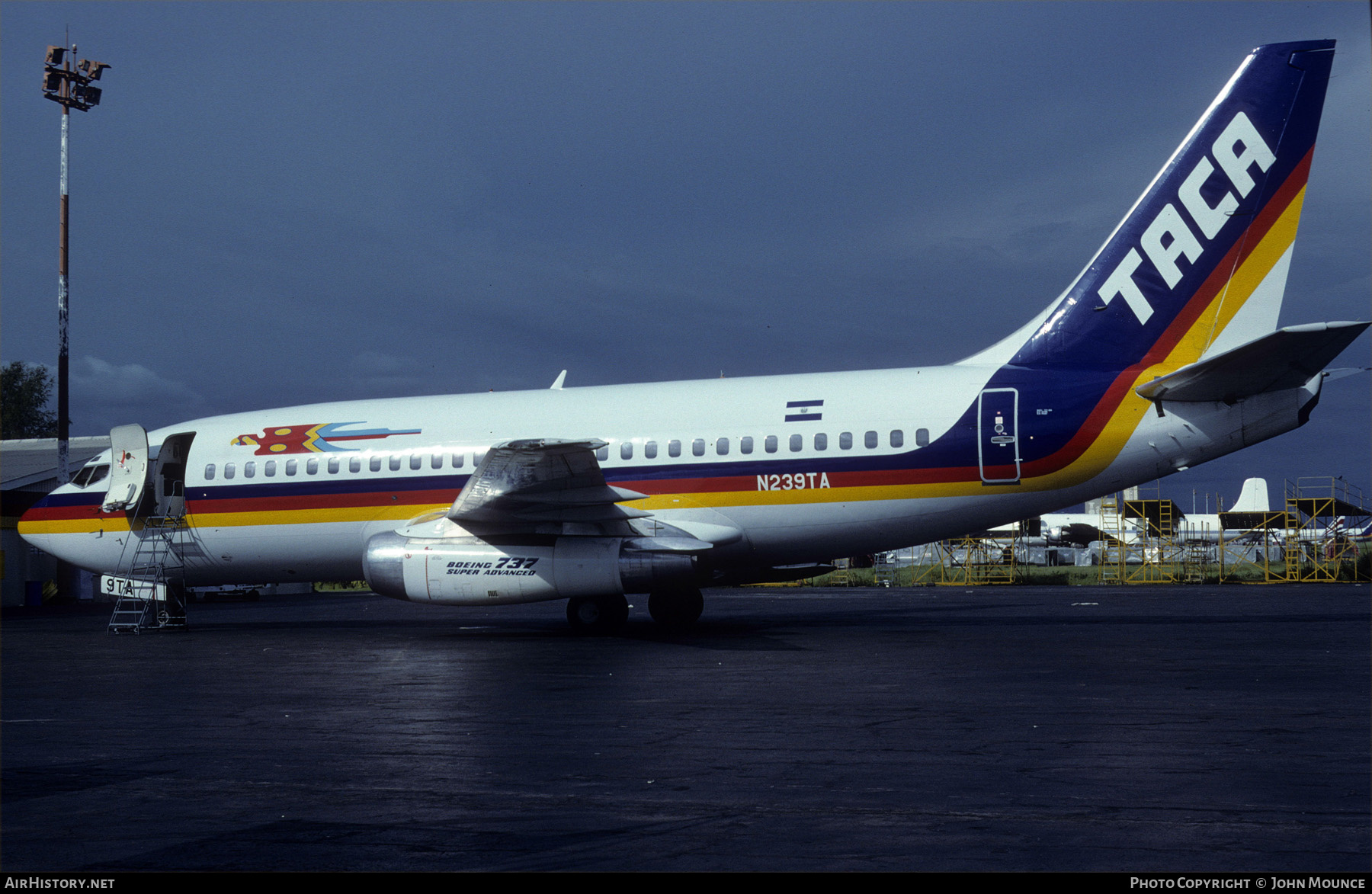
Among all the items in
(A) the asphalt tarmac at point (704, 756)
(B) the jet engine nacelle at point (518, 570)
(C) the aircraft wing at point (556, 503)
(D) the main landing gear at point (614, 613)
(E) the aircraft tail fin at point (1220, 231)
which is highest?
(E) the aircraft tail fin at point (1220, 231)

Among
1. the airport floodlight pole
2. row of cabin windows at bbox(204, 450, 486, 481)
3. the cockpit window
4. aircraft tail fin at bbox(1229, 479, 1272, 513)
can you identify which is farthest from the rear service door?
aircraft tail fin at bbox(1229, 479, 1272, 513)

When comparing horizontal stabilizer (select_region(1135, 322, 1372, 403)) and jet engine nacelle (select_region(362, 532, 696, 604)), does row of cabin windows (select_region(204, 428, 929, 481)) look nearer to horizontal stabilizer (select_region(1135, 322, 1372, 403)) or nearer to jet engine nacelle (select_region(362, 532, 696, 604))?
jet engine nacelle (select_region(362, 532, 696, 604))

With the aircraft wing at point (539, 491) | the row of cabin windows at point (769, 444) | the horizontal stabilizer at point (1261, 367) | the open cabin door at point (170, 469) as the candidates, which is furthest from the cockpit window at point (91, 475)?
the horizontal stabilizer at point (1261, 367)

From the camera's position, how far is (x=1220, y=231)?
16719 mm

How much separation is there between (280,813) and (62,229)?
3562cm

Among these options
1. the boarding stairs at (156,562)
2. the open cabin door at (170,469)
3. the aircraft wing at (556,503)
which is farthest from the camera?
the open cabin door at (170,469)

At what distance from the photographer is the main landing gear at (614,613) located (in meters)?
18.7

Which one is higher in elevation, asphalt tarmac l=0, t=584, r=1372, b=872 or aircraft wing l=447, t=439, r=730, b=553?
aircraft wing l=447, t=439, r=730, b=553

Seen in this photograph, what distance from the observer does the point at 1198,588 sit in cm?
3544

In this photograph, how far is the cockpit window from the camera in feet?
71.9

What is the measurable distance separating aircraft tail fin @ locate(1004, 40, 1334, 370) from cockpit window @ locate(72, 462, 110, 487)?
18.2 meters

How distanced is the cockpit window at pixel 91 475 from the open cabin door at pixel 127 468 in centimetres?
51

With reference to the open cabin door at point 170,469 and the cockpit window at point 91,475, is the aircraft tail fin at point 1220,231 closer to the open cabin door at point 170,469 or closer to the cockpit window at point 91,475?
the open cabin door at point 170,469

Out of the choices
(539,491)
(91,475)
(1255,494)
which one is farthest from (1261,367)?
(1255,494)
